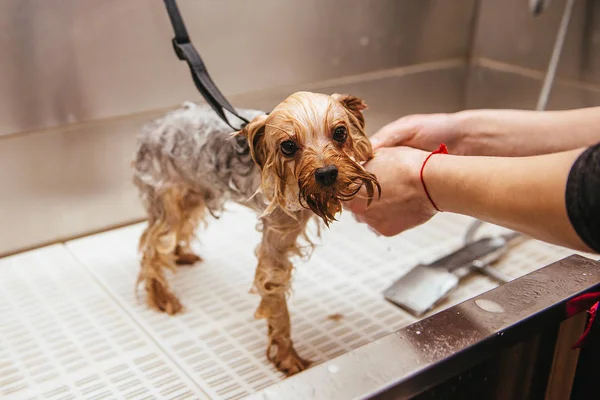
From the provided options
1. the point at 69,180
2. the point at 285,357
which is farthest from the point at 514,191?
the point at 69,180

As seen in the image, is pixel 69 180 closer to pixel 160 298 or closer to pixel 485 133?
pixel 160 298

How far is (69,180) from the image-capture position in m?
1.61

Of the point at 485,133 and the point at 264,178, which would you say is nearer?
the point at 264,178

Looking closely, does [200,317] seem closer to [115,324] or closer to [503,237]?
[115,324]

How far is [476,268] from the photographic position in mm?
1514

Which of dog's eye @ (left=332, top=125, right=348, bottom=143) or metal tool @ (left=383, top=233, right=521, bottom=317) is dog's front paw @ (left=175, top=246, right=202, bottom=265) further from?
dog's eye @ (left=332, top=125, right=348, bottom=143)

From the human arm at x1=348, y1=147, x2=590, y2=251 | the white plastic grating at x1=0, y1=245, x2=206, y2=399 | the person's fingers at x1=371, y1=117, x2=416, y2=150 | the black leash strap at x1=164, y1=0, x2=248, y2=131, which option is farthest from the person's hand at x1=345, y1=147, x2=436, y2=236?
the white plastic grating at x1=0, y1=245, x2=206, y2=399

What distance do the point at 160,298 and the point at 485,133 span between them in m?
0.76

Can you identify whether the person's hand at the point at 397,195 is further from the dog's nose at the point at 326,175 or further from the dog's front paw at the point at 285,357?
the dog's front paw at the point at 285,357

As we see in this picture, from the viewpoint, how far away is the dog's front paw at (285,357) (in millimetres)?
1199

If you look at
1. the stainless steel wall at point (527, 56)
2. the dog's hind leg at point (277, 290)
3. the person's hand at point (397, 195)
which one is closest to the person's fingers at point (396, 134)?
the person's hand at point (397, 195)

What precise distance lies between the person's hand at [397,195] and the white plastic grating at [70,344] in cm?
44

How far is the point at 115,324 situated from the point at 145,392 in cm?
25

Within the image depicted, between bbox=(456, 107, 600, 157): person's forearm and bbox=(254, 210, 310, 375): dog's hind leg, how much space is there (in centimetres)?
39
